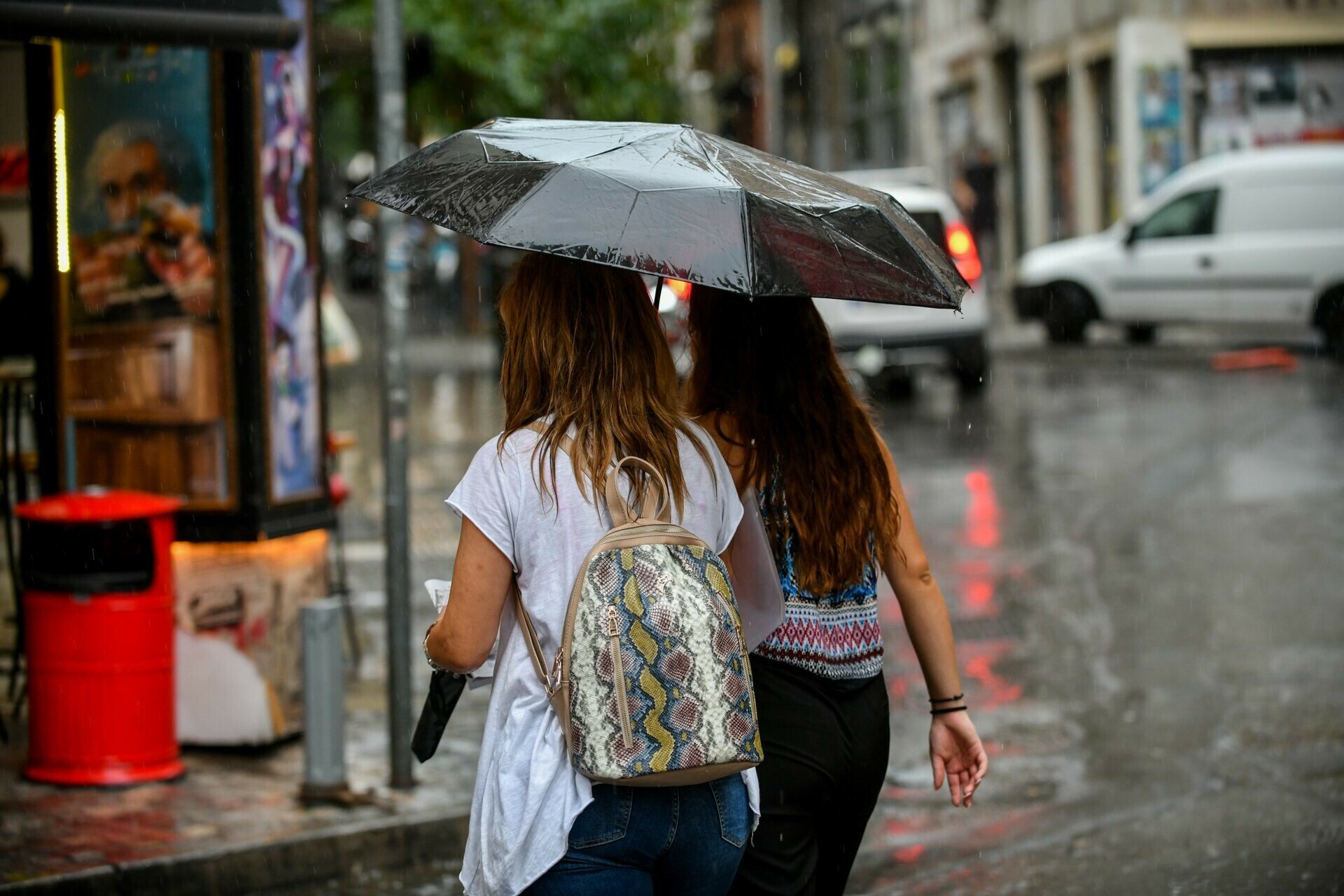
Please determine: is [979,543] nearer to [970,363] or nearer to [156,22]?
[156,22]

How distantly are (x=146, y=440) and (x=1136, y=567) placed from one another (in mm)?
5174

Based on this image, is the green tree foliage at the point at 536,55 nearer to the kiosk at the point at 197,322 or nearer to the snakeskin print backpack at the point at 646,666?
the kiosk at the point at 197,322

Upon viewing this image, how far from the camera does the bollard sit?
550 cm

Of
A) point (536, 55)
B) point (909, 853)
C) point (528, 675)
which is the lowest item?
point (909, 853)

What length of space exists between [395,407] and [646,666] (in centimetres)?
327

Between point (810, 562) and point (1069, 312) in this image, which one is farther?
point (1069, 312)

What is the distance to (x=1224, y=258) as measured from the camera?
1925 cm

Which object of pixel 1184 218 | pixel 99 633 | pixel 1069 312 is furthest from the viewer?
pixel 1069 312

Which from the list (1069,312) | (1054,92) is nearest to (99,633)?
(1069,312)

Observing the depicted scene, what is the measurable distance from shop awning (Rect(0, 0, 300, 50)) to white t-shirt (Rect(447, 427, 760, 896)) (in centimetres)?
271

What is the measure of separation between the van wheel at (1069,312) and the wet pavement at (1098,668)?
6258 millimetres

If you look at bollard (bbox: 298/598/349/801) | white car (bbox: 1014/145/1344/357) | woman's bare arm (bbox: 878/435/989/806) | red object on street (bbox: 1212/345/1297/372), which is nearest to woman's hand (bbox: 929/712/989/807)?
woman's bare arm (bbox: 878/435/989/806)

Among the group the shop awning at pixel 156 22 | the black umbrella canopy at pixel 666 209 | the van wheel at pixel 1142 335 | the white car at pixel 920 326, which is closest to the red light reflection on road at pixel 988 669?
the shop awning at pixel 156 22

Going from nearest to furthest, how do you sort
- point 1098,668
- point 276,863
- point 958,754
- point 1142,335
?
1. point 958,754
2. point 276,863
3. point 1098,668
4. point 1142,335
